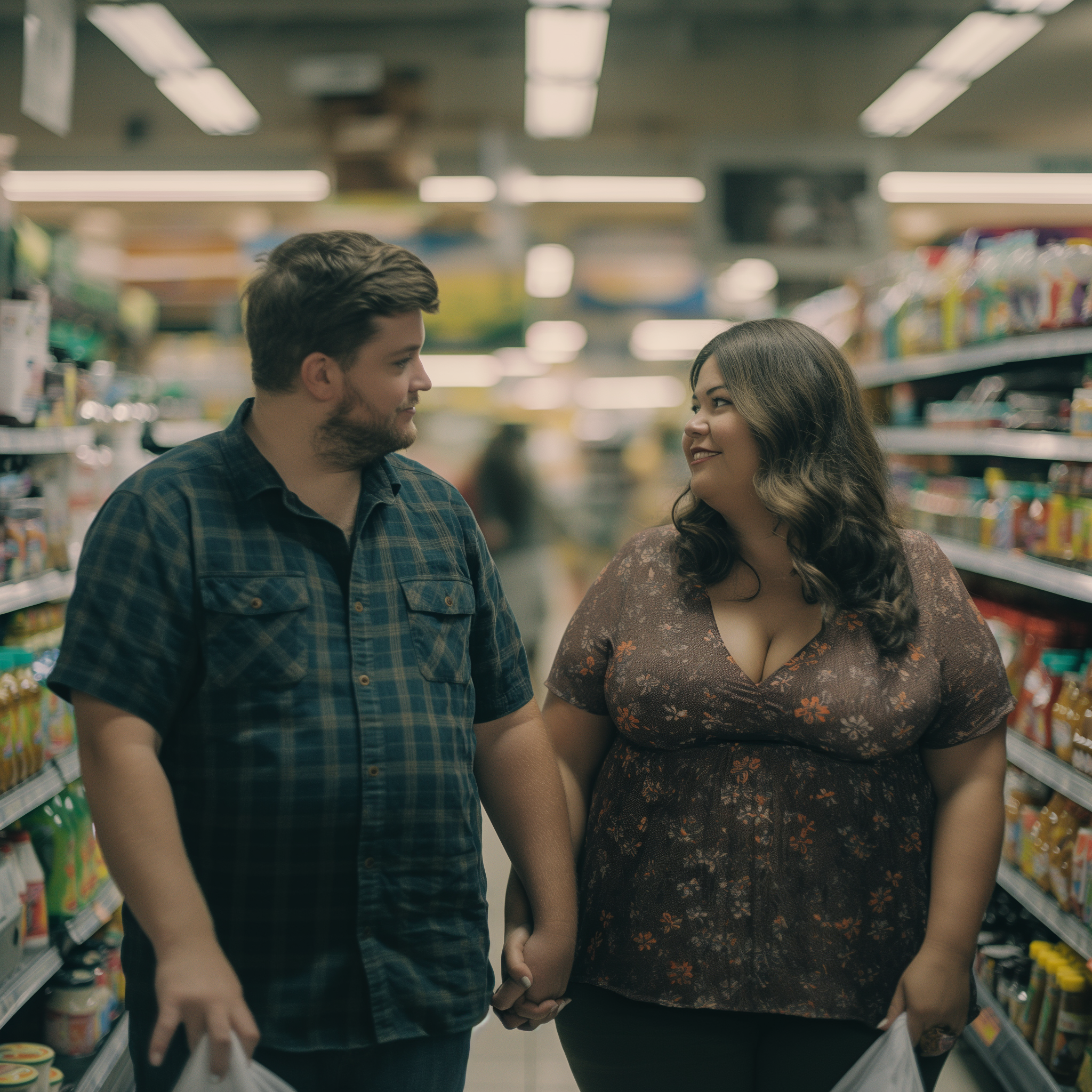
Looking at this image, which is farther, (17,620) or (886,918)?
(17,620)

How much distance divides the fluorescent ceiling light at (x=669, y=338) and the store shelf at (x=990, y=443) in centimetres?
895

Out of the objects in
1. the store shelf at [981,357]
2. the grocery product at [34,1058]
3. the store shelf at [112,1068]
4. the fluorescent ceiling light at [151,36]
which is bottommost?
the store shelf at [112,1068]

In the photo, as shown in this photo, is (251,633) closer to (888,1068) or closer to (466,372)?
(888,1068)

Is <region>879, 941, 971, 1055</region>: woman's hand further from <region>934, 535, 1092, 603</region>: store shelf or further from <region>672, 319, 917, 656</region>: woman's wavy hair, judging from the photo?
<region>934, 535, 1092, 603</region>: store shelf

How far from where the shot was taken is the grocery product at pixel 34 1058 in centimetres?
235

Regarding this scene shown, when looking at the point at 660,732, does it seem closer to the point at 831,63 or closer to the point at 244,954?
the point at 244,954

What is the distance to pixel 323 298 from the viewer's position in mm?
1405

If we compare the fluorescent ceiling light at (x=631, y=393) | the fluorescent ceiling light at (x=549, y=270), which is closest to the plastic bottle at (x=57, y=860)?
the fluorescent ceiling light at (x=549, y=270)

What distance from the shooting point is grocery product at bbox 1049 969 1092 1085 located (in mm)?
2580

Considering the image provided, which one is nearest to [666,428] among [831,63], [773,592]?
[831,63]

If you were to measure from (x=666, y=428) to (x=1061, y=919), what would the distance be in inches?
620

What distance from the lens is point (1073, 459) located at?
2895 millimetres

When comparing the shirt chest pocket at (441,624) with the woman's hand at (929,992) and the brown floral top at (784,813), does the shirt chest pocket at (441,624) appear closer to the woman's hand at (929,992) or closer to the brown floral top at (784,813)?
the brown floral top at (784,813)

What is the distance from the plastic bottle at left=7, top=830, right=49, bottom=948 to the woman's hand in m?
2.00
